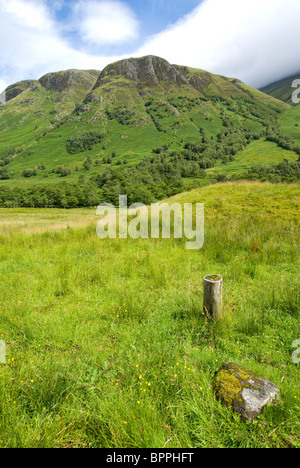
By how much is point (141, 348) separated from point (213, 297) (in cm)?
130

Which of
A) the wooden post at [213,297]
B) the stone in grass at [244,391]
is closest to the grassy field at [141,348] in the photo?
the stone in grass at [244,391]

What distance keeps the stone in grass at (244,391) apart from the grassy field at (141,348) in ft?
0.24

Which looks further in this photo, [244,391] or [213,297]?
[213,297]

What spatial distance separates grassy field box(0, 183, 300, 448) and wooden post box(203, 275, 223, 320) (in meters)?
0.18

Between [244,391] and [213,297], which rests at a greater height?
[213,297]

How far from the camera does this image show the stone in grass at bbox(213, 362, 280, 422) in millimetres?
2102


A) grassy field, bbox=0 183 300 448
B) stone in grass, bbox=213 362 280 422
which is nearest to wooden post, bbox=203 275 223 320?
grassy field, bbox=0 183 300 448

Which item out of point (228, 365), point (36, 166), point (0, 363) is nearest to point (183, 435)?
point (228, 365)

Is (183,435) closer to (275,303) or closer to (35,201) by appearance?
(275,303)

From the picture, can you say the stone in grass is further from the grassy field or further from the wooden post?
the wooden post

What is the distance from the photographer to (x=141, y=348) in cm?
304

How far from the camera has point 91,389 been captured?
2.41 meters

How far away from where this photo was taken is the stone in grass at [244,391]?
82.7 inches

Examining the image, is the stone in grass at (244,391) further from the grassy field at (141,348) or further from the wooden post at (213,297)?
the wooden post at (213,297)
